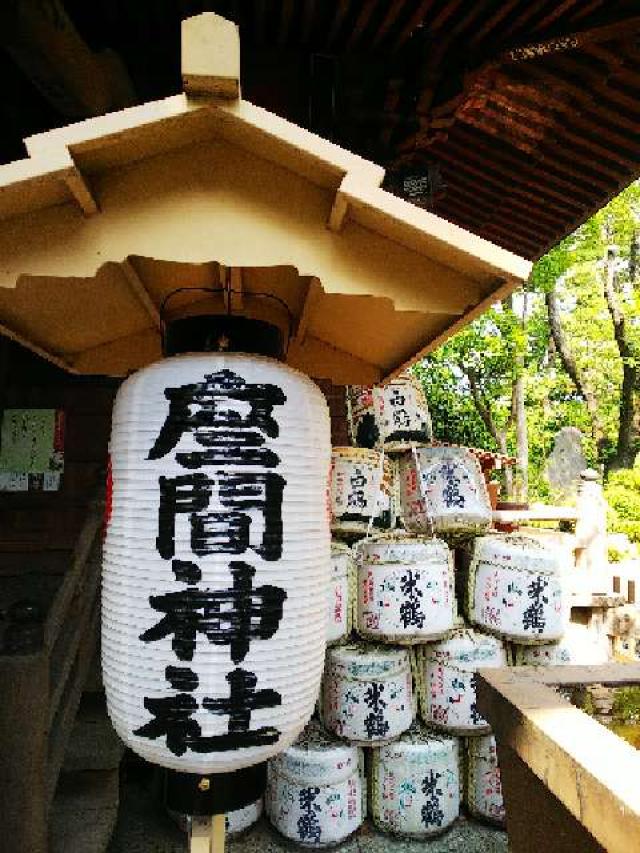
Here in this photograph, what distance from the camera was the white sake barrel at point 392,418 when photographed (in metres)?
5.78

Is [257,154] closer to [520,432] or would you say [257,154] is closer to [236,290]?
[236,290]

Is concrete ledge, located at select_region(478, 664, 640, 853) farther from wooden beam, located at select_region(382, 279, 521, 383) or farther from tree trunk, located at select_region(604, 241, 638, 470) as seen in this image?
tree trunk, located at select_region(604, 241, 638, 470)

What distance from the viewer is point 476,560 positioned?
18.1ft

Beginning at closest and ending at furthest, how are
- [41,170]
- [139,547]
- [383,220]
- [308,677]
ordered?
[41,170]
[383,220]
[139,547]
[308,677]

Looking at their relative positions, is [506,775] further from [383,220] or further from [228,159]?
[228,159]

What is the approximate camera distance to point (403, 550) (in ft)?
16.5

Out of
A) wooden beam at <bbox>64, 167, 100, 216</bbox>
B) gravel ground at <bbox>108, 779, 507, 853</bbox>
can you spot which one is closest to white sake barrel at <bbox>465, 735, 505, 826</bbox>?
gravel ground at <bbox>108, 779, 507, 853</bbox>

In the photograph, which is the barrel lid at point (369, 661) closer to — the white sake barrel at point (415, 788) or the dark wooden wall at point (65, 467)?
the white sake barrel at point (415, 788)

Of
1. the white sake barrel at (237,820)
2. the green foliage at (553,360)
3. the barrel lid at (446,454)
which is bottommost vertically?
the white sake barrel at (237,820)

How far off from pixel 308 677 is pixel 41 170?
1882 mm

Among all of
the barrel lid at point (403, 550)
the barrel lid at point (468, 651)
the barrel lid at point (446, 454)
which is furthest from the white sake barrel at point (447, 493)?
the barrel lid at point (468, 651)

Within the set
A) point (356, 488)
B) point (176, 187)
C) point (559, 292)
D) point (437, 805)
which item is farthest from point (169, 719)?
point (559, 292)

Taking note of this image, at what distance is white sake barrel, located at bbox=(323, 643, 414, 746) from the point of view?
4.91 metres

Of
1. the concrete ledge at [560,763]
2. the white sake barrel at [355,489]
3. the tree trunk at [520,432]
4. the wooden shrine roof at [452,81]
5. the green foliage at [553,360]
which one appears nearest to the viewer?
the concrete ledge at [560,763]
